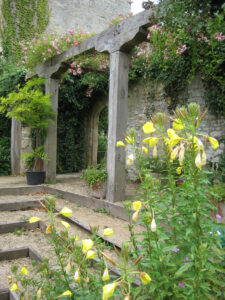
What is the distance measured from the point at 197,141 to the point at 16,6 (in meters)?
12.7

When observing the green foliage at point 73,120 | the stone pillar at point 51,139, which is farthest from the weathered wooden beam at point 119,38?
the green foliage at point 73,120

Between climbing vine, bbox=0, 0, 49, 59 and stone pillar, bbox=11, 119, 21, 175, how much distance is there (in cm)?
424

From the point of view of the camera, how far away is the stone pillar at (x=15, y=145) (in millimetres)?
8430

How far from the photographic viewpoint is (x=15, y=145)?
27.8 ft

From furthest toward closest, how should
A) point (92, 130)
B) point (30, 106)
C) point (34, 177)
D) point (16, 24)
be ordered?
point (16, 24) → point (92, 130) → point (34, 177) → point (30, 106)

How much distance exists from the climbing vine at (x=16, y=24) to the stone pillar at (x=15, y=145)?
424 cm

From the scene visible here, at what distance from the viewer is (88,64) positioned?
672cm

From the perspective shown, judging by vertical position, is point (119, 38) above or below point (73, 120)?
above

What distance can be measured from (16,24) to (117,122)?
9.52 m

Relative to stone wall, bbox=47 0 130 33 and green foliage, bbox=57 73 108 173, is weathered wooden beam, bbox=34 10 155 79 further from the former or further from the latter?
stone wall, bbox=47 0 130 33

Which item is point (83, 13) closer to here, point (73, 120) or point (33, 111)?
point (73, 120)

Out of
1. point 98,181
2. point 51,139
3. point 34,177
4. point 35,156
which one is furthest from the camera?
point 51,139

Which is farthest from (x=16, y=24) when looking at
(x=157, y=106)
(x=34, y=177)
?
(x=34, y=177)

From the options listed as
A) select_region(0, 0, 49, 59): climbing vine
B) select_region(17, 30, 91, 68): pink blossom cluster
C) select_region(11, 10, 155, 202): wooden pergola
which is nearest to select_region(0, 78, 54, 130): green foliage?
select_region(17, 30, 91, 68): pink blossom cluster
